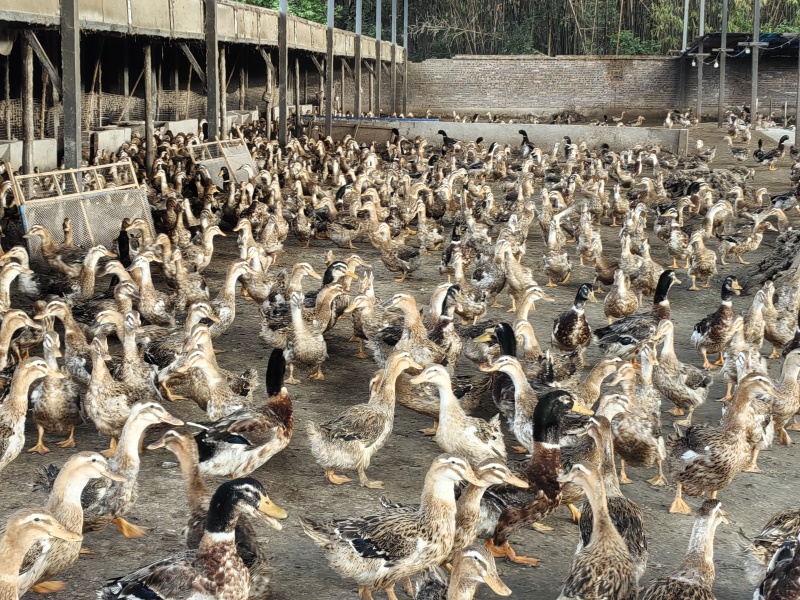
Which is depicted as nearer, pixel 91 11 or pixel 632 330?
pixel 632 330

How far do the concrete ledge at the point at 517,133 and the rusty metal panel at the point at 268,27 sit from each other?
8.12 m

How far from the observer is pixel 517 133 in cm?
3647

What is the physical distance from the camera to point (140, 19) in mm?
18328

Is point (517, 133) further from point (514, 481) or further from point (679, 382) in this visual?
point (514, 481)

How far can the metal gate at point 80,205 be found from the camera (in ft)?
48.7

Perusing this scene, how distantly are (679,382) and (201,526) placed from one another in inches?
204

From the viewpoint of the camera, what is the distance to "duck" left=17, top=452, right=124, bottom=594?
6043 millimetres

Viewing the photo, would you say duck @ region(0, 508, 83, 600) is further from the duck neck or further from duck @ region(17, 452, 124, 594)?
the duck neck

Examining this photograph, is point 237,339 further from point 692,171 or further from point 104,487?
point 692,171

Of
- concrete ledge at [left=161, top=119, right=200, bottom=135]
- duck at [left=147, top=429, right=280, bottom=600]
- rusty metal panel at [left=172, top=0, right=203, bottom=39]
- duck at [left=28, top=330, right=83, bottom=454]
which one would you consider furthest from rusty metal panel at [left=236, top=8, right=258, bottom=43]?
duck at [left=147, top=429, right=280, bottom=600]

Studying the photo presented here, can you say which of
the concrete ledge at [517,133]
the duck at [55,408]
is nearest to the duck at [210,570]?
the duck at [55,408]

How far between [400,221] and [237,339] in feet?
23.1

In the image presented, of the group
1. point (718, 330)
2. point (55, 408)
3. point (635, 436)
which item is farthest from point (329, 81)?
point (635, 436)

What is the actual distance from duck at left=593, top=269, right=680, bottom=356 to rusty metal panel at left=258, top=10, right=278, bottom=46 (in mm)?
18762
